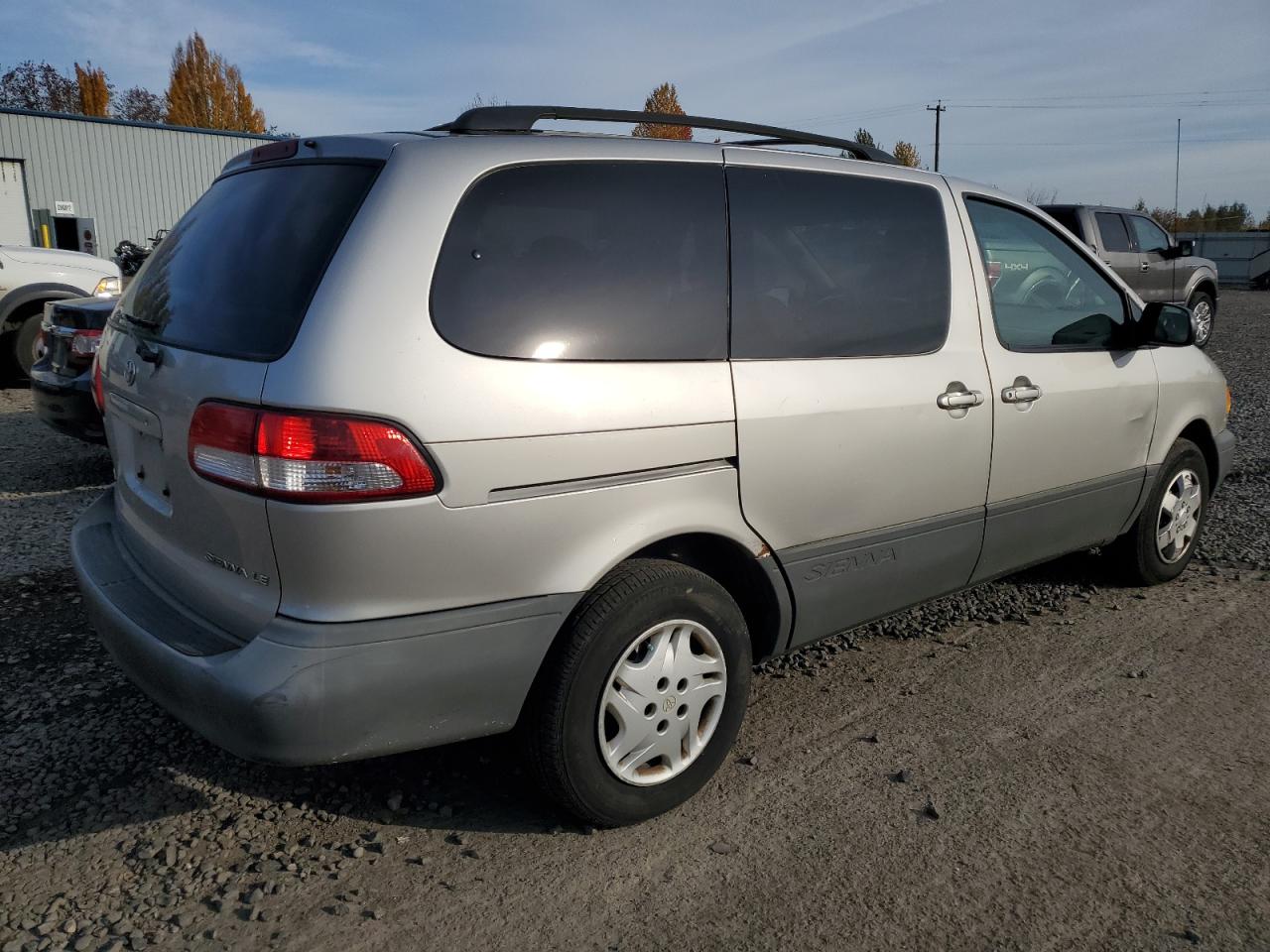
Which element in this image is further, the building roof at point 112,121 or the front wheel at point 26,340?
the building roof at point 112,121

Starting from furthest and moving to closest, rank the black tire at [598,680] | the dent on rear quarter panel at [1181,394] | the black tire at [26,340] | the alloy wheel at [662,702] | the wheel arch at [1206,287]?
the wheel arch at [1206,287] → the black tire at [26,340] → the dent on rear quarter panel at [1181,394] → the alloy wheel at [662,702] → the black tire at [598,680]

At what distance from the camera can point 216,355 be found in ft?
7.99

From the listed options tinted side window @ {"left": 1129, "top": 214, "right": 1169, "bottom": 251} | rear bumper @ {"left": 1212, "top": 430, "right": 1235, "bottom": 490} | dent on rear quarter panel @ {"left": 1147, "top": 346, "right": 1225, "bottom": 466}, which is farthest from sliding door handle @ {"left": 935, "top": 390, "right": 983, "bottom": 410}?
tinted side window @ {"left": 1129, "top": 214, "right": 1169, "bottom": 251}

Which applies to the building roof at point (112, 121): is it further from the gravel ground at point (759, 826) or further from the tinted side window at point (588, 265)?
the tinted side window at point (588, 265)

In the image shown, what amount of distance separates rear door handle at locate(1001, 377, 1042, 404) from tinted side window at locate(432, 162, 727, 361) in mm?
1303

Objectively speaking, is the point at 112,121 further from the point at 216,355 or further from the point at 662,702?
the point at 662,702

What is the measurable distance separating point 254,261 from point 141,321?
22.9 inches

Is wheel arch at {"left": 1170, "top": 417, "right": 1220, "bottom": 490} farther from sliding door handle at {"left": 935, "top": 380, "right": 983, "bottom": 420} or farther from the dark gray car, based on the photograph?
the dark gray car

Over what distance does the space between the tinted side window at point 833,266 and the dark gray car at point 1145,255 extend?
10.9 meters

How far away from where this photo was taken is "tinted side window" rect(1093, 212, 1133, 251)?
44.5 ft

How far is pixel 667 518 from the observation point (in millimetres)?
2678

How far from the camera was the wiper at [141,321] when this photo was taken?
9.24ft

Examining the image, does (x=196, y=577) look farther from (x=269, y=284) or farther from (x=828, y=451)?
(x=828, y=451)

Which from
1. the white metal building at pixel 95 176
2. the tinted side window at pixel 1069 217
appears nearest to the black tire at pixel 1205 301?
the tinted side window at pixel 1069 217
